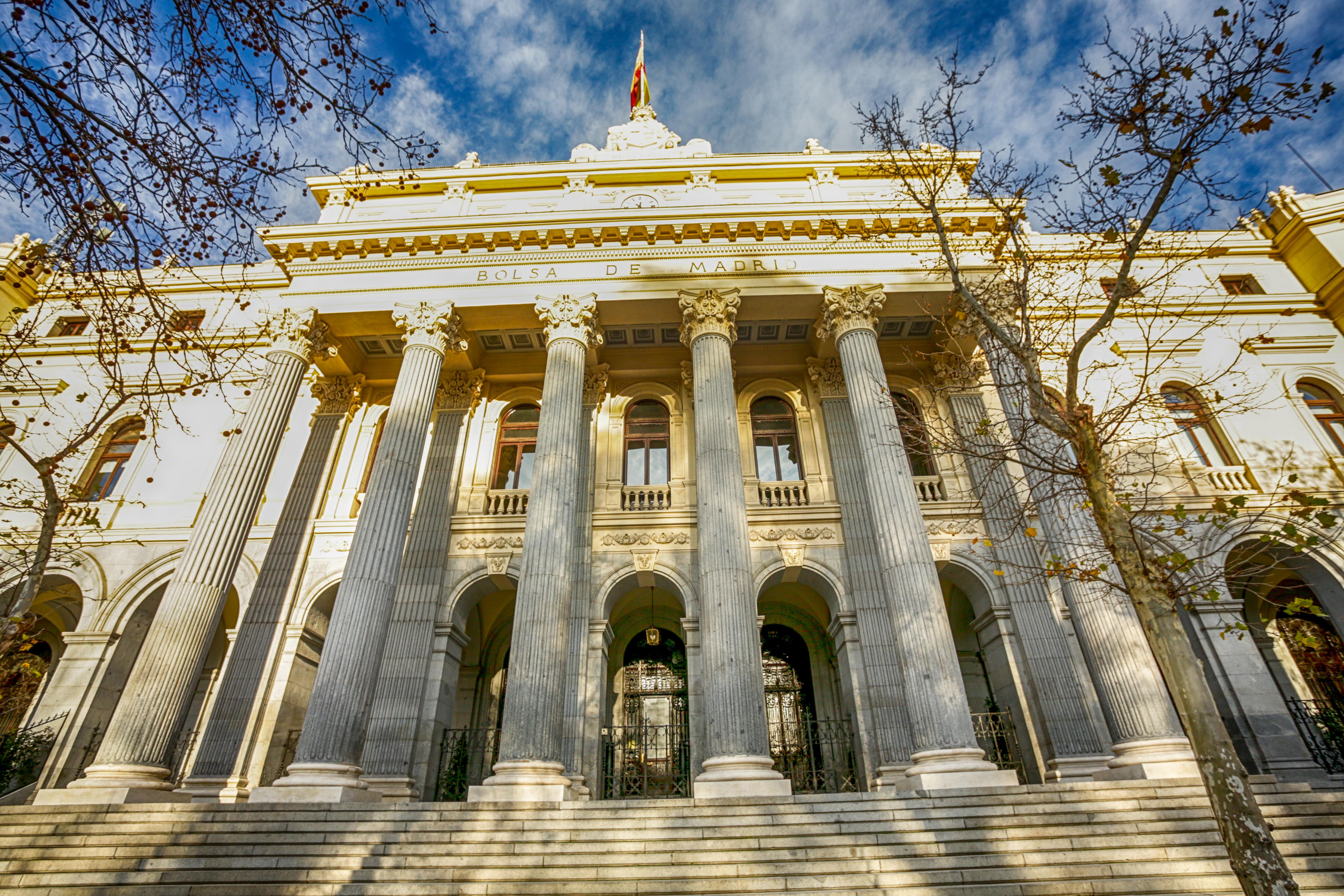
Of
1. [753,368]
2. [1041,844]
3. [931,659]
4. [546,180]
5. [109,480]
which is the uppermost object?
[546,180]

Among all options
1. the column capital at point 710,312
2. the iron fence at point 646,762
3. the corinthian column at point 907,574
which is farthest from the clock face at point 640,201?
the iron fence at point 646,762

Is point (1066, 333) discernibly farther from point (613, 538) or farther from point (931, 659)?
point (613, 538)

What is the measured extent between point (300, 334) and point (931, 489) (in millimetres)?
13827

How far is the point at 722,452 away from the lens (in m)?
12.3

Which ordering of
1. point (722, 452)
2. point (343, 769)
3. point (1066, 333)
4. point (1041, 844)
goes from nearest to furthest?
point (1041, 844) → point (343, 769) → point (722, 452) → point (1066, 333)

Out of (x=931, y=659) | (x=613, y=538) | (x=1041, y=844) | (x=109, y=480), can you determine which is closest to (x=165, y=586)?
(x=109, y=480)

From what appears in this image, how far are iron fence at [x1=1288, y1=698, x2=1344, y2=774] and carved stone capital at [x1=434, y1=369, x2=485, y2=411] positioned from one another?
18.0m

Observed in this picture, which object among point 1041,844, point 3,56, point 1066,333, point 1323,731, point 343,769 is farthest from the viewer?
point 1066,333

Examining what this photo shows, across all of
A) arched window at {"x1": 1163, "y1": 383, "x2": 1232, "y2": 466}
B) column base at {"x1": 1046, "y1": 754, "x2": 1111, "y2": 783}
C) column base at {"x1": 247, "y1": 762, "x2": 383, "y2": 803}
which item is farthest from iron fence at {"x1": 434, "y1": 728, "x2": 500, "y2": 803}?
arched window at {"x1": 1163, "y1": 383, "x2": 1232, "y2": 466}

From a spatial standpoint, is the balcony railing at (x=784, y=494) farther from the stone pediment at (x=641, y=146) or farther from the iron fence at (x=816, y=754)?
the stone pediment at (x=641, y=146)

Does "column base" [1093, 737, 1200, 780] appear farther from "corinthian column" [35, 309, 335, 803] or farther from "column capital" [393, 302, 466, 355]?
"corinthian column" [35, 309, 335, 803]

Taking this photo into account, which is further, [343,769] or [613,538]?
[613,538]

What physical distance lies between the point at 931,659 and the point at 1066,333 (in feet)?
33.2

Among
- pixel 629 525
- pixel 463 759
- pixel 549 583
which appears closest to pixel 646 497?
pixel 629 525
